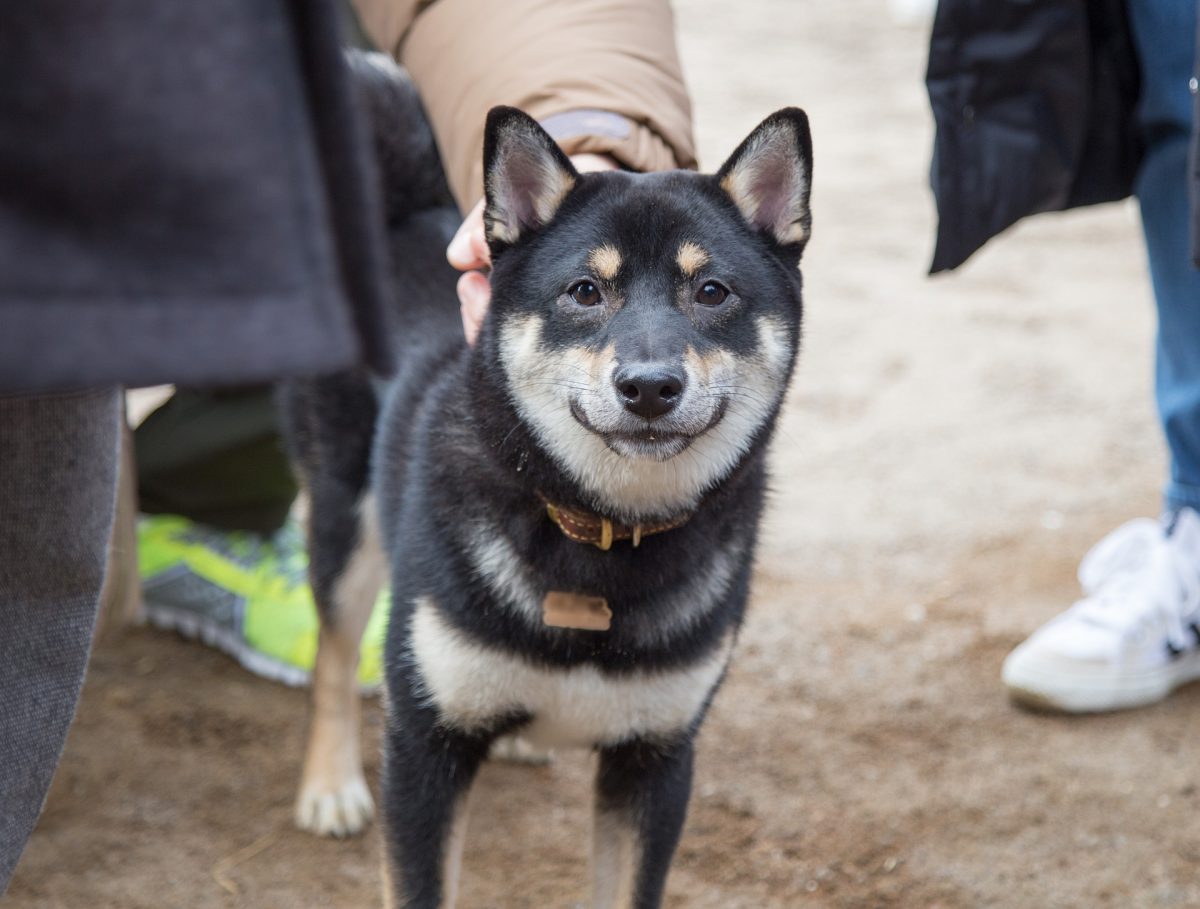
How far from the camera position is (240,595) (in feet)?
11.0

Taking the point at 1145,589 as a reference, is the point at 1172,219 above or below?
above

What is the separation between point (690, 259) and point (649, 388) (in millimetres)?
288

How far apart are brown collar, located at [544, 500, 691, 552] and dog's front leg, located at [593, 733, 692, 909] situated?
12.8 inches

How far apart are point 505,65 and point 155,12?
1460 millimetres

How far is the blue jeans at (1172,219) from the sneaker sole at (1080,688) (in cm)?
42

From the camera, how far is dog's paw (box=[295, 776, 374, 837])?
271cm

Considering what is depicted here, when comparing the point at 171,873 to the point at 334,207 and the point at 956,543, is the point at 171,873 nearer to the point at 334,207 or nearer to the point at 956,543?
the point at 334,207

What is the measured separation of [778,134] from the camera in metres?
2.08

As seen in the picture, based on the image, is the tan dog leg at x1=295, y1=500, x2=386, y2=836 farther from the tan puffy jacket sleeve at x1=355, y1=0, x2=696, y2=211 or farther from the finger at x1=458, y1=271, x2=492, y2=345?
the tan puffy jacket sleeve at x1=355, y1=0, x2=696, y2=211

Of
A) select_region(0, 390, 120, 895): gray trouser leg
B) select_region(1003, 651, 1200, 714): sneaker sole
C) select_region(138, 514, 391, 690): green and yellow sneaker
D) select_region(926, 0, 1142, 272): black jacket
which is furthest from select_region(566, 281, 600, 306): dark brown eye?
select_region(1003, 651, 1200, 714): sneaker sole

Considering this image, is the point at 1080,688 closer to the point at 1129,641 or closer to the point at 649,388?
the point at 1129,641

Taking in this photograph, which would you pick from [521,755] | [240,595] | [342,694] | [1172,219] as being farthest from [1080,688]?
[240,595]

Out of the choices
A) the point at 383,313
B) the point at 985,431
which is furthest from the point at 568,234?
the point at 985,431

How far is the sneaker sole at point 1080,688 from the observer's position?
299 centimetres
